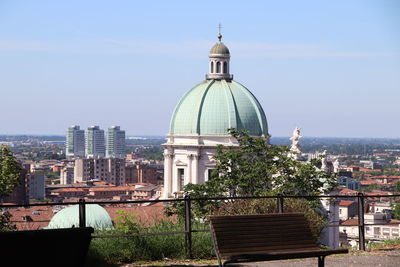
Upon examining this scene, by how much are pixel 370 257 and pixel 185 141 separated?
4302cm

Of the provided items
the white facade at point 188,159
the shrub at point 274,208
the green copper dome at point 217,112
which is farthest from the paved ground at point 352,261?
the green copper dome at point 217,112

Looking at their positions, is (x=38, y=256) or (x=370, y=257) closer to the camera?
(x=38, y=256)

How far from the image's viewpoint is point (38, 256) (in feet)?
30.3

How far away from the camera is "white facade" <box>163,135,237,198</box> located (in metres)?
53.6

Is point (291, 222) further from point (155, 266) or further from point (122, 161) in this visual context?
point (122, 161)

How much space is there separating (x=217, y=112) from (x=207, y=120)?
85 centimetres

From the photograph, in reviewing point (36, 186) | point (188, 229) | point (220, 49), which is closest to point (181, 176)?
point (220, 49)

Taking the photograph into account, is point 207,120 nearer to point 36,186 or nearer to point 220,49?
point 220,49

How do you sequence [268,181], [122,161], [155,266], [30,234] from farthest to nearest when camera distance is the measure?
[122,161] → [268,181] → [155,266] → [30,234]

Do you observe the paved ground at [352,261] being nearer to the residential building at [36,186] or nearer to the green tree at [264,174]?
the green tree at [264,174]

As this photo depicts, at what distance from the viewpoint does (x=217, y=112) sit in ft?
185

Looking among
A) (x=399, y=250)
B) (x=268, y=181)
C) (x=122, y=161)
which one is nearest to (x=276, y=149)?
(x=268, y=181)

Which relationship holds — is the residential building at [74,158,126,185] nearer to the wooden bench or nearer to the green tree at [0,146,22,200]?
the green tree at [0,146,22,200]

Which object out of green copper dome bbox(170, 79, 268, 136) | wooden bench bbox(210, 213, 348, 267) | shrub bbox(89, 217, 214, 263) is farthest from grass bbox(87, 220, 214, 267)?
green copper dome bbox(170, 79, 268, 136)
